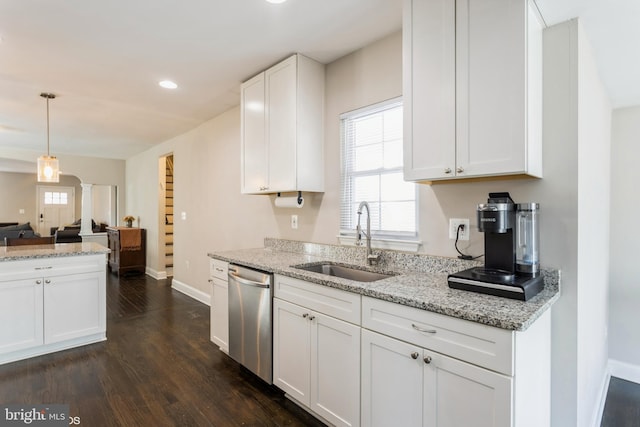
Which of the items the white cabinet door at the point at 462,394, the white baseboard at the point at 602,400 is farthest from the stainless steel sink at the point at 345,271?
the white baseboard at the point at 602,400

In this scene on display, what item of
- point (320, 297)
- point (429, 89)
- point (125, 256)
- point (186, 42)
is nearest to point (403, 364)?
point (320, 297)

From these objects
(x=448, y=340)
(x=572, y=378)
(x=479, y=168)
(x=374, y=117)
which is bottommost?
(x=572, y=378)

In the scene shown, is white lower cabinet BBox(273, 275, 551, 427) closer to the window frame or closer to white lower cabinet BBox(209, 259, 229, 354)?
the window frame

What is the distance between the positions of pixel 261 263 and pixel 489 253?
149 centimetres

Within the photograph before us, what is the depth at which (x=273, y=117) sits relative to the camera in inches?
109

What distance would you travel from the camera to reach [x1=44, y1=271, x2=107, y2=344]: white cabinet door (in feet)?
9.73

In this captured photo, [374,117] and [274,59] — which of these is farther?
[274,59]

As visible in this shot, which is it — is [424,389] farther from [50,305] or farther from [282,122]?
[50,305]

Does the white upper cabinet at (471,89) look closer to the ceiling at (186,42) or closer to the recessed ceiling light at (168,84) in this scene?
the ceiling at (186,42)

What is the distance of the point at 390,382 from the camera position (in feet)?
5.10

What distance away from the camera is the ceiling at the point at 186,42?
1938 mm

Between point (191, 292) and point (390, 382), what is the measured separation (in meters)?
3.94

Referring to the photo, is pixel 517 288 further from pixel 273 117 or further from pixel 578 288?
pixel 273 117

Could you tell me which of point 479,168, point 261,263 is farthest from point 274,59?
point 479,168
